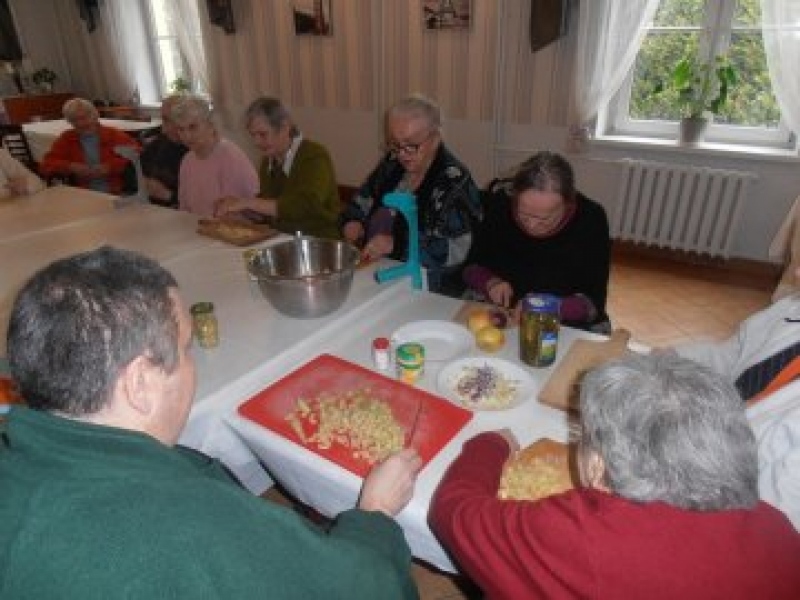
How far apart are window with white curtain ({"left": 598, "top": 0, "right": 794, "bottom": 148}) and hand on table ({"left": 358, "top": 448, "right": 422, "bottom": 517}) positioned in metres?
3.67

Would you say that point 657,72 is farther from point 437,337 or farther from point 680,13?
point 437,337

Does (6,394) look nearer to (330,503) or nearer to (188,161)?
(330,503)

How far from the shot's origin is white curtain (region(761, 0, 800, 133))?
3154mm

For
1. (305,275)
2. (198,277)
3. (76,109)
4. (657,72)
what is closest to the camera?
(305,275)

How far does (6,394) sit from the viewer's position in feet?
4.27

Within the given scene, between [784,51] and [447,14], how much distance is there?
230 centimetres

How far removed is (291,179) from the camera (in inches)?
102

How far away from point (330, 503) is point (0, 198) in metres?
Result: 3.09

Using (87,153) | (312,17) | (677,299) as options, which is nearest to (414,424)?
(677,299)

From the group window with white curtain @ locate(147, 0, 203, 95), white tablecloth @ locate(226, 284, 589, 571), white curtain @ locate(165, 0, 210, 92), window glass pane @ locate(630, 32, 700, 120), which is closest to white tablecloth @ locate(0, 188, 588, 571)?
white tablecloth @ locate(226, 284, 589, 571)

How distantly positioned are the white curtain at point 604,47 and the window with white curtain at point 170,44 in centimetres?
411

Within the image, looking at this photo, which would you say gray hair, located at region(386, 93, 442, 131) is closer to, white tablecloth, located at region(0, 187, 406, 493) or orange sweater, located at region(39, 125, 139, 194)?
white tablecloth, located at region(0, 187, 406, 493)

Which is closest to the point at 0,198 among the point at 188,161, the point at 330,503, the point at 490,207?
A: the point at 188,161

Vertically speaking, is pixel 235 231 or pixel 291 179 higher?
pixel 291 179
